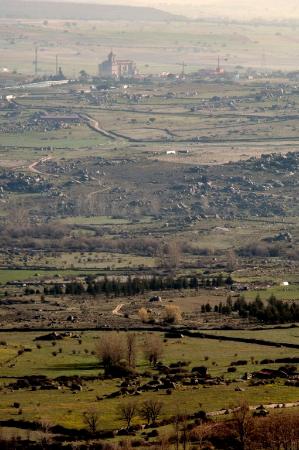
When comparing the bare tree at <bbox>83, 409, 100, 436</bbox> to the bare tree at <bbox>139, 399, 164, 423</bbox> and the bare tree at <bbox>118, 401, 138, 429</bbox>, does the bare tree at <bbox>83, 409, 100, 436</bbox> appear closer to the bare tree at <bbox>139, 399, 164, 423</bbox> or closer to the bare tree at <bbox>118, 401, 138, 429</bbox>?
the bare tree at <bbox>118, 401, 138, 429</bbox>

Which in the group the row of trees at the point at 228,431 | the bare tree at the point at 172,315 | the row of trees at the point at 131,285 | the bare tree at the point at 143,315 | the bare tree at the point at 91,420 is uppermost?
the row of trees at the point at 228,431

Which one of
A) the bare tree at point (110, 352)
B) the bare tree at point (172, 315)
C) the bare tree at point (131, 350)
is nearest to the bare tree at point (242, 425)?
the bare tree at point (110, 352)

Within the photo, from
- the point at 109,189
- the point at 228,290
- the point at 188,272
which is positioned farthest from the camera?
the point at 109,189

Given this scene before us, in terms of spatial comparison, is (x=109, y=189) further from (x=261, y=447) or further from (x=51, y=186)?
(x=261, y=447)

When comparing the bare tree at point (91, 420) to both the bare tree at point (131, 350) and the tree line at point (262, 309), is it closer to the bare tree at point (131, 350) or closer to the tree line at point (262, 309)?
the bare tree at point (131, 350)

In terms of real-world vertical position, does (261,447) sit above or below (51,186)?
above

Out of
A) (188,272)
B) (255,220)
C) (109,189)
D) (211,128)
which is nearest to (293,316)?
(188,272)

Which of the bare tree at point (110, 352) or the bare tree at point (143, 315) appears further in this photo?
the bare tree at point (143, 315)

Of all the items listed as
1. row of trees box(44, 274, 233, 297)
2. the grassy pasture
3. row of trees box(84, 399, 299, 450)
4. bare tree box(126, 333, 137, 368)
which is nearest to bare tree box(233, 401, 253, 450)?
row of trees box(84, 399, 299, 450)

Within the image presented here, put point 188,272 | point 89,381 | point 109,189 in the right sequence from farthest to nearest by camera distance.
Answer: point 109,189 < point 188,272 < point 89,381
